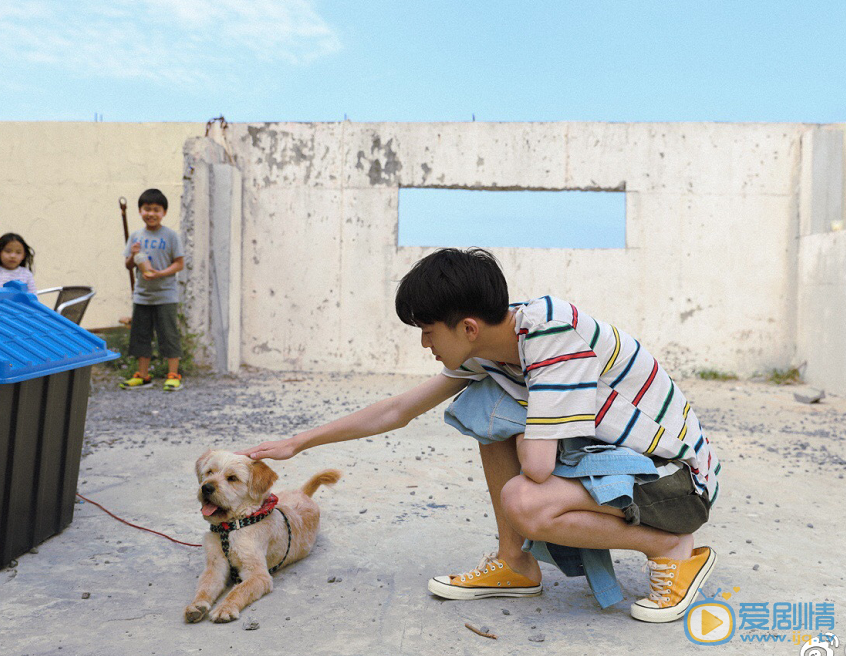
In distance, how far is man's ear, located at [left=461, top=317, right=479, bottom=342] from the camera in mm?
2033

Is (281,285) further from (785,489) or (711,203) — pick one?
(785,489)

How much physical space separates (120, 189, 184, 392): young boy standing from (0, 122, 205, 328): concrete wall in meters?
2.68

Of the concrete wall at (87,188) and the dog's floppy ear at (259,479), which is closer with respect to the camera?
the dog's floppy ear at (259,479)

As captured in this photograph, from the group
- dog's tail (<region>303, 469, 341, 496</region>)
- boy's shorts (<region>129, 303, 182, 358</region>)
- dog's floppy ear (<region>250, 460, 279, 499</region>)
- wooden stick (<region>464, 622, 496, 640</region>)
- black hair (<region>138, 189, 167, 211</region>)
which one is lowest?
wooden stick (<region>464, 622, 496, 640</region>)

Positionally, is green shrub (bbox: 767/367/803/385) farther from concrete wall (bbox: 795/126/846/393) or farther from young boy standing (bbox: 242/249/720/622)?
young boy standing (bbox: 242/249/720/622)

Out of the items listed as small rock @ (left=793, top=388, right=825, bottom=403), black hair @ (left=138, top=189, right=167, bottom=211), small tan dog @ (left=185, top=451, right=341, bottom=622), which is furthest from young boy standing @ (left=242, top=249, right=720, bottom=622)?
small rock @ (left=793, top=388, right=825, bottom=403)

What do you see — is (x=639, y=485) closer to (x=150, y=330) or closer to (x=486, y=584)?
(x=486, y=584)

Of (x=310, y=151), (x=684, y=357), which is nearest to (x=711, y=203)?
(x=684, y=357)

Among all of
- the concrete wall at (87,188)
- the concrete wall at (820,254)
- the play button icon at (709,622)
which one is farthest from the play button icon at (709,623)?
the concrete wall at (87,188)

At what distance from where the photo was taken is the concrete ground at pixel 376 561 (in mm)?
2074

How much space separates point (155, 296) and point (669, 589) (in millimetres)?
5905

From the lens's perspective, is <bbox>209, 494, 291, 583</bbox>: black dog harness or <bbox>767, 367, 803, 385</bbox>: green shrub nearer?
<bbox>209, 494, 291, 583</bbox>: black dog harness

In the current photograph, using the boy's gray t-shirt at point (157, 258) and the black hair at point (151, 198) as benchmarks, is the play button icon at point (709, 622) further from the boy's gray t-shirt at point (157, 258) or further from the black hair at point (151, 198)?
the black hair at point (151, 198)

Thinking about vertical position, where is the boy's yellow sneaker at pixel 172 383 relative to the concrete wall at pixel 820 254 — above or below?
below
